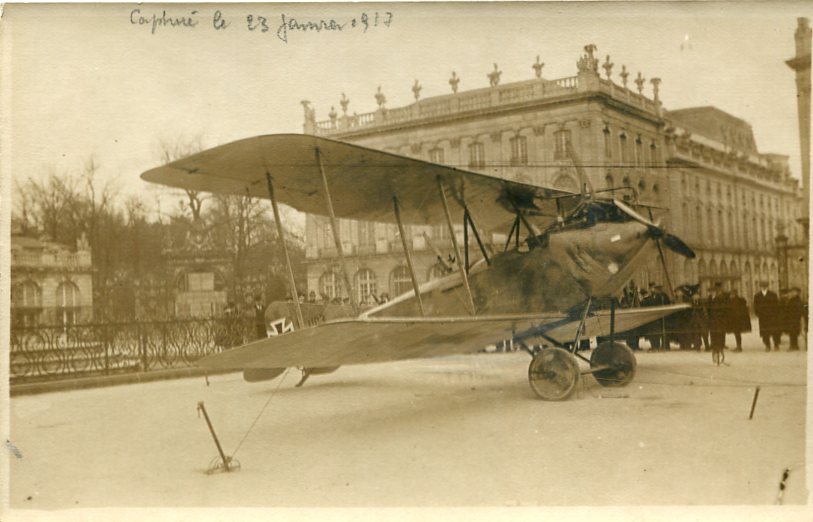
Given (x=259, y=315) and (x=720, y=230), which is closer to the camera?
(x=720, y=230)

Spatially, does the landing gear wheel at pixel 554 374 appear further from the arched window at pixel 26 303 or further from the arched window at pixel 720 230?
the arched window at pixel 26 303

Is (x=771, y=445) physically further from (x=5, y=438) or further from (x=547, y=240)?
(x=5, y=438)

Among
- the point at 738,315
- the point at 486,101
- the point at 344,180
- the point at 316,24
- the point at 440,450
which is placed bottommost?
the point at 440,450

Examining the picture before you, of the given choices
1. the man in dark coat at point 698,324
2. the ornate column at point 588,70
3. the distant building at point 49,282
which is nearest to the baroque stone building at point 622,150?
the ornate column at point 588,70

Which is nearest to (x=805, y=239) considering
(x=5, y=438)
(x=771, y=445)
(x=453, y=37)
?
(x=771, y=445)

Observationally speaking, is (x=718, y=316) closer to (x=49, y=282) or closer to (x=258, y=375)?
(x=258, y=375)

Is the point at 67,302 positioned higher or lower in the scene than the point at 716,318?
higher

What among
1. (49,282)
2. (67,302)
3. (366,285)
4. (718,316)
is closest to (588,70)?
(718,316)
